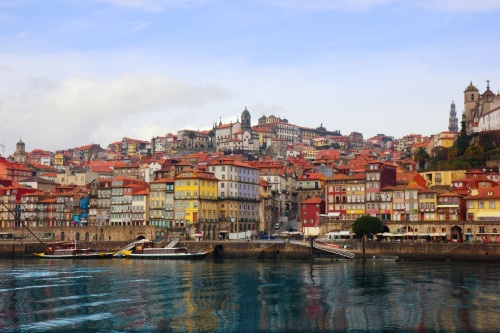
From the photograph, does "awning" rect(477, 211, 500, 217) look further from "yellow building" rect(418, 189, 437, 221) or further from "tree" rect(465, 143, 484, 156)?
"tree" rect(465, 143, 484, 156)

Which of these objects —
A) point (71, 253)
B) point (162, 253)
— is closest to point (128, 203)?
point (71, 253)

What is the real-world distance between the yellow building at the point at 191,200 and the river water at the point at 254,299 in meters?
31.1

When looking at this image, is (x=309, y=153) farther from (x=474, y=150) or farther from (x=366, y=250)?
(x=366, y=250)

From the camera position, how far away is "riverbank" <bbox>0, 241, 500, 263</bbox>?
74844mm

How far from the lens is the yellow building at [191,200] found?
101 meters

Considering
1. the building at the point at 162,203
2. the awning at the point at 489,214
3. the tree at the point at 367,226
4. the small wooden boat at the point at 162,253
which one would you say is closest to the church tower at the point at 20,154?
the building at the point at 162,203

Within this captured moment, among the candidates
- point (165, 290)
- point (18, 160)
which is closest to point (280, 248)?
point (165, 290)

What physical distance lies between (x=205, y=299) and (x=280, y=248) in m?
38.1

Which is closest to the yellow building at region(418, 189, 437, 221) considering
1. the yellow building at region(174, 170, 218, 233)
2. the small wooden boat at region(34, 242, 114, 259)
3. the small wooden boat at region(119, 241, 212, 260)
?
the small wooden boat at region(119, 241, 212, 260)

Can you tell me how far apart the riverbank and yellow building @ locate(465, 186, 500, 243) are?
5574 millimetres

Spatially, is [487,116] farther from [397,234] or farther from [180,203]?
[180,203]

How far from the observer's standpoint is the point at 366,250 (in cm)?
8006

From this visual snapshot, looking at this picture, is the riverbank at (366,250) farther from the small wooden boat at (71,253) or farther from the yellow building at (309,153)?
the yellow building at (309,153)

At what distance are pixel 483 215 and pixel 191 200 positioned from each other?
39902 millimetres
